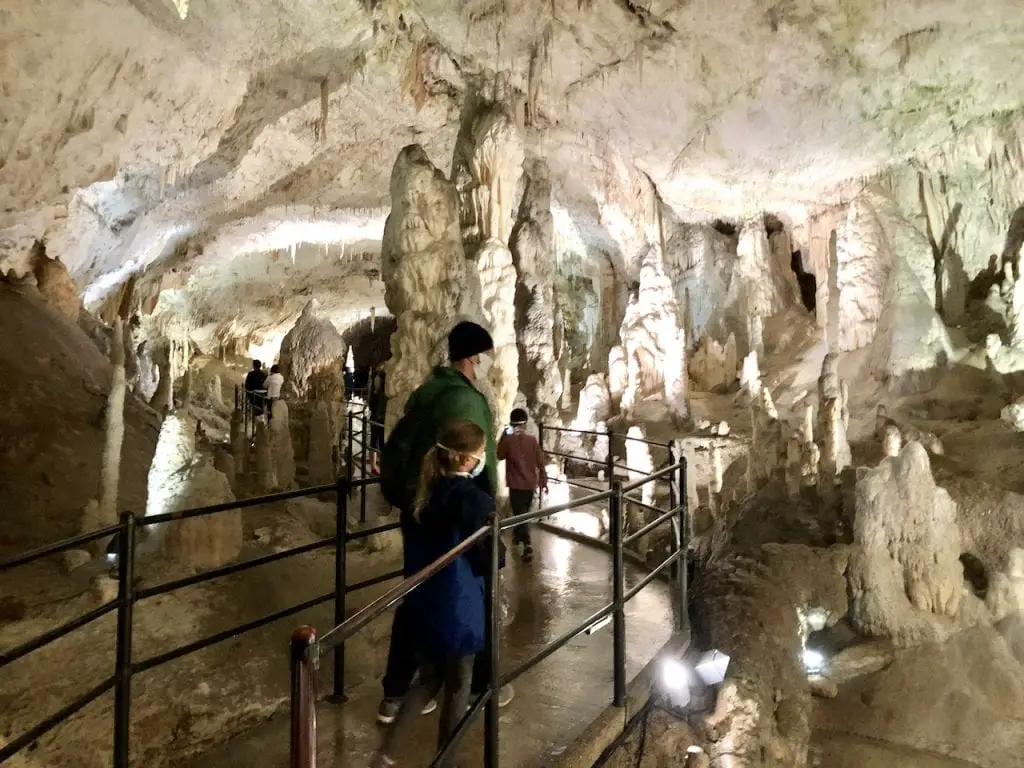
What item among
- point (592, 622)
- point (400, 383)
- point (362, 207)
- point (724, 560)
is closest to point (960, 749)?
point (724, 560)

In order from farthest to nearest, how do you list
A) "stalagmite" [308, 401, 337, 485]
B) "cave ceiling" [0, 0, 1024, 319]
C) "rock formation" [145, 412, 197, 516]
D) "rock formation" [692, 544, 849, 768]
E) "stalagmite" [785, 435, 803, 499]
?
1. "stalagmite" [308, 401, 337, 485]
2. "stalagmite" [785, 435, 803, 499]
3. "cave ceiling" [0, 0, 1024, 319]
4. "rock formation" [145, 412, 197, 516]
5. "rock formation" [692, 544, 849, 768]

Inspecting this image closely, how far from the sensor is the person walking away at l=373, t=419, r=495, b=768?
254cm

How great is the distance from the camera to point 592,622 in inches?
114

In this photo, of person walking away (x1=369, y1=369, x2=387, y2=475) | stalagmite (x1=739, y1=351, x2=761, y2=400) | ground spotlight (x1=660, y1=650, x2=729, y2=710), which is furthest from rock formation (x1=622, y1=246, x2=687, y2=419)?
ground spotlight (x1=660, y1=650, x2=729, y2=710)

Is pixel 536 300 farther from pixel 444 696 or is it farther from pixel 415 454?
pixel 444 696

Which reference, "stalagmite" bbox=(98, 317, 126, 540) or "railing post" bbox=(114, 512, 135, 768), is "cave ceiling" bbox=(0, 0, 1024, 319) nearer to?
"stalagmite" bbox=(98, 317, 126, 540)

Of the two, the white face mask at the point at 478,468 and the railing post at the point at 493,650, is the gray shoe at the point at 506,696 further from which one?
the white face mask at the point at 478,468

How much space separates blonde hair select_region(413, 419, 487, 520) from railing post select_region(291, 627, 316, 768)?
3.69ft

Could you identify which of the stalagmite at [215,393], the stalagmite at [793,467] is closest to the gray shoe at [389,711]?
the stalagmite at [793,467]

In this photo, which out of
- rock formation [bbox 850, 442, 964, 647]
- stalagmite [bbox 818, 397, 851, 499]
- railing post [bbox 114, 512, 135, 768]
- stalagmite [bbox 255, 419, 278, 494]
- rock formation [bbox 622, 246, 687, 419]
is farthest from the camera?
rock formation [bbox 622, 246, 687, 419]

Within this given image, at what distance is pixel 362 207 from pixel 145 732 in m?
13.5

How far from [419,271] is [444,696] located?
503 cm

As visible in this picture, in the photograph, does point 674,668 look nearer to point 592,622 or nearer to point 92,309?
point 592,622

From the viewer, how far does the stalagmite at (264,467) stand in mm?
8719
